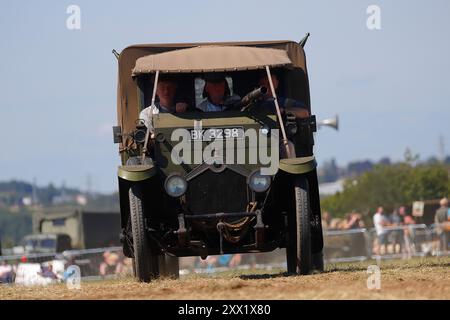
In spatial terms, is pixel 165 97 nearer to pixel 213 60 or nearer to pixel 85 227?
pixel 213 60

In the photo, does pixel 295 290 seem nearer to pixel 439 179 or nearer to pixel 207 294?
pixel 207 294

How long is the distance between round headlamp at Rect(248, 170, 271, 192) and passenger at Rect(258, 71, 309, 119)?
102cm

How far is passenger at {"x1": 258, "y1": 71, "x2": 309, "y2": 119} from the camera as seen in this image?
14.6 m

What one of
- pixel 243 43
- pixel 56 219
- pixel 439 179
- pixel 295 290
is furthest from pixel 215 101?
pixel 439 179

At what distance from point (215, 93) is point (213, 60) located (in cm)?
40

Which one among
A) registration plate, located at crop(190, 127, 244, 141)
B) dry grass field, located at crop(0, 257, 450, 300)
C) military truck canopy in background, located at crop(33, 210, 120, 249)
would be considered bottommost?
military truck canopy in background, located at crop(33, 210, 120, 249)

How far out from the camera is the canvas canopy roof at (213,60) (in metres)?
14.6

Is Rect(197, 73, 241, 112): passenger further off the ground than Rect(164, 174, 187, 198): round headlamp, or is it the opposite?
Rect(197, 73, 241, 112): passenger

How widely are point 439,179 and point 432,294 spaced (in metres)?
45.3

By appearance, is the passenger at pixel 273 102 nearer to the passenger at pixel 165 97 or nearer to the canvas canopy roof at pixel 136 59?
the canvas canopy roof at pixel 136 59

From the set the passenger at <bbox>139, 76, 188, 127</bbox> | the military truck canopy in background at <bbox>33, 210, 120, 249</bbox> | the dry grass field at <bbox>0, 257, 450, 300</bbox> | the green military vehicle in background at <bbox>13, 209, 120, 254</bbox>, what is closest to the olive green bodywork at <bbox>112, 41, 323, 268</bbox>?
the passenger at <bbox>139, 76, 188, 127</bbox>

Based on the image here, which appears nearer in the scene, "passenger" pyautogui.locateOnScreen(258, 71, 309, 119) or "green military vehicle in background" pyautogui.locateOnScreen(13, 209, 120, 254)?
"passenger" pyautogui.locateOnScreen(258, 71, 309, 119)

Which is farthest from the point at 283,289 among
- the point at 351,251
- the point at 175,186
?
the point at 351,251

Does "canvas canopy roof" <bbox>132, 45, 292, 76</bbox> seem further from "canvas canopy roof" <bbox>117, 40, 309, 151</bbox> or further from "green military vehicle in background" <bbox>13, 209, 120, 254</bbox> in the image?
"green military vehicle in background" <bbox>13, 209, 120, 254</bbox>
